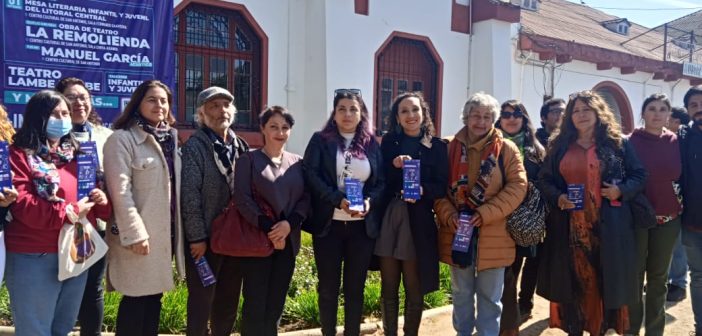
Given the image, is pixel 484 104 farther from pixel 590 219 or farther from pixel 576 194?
pixel 590 219

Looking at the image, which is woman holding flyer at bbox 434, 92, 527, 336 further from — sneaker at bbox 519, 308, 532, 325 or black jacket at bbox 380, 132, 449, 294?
sneaker at bbox 519, 308, 532, 325

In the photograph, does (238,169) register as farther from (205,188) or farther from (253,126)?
(253,126)

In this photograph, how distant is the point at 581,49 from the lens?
13.5 meters

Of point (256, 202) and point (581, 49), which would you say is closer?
point (256, 202)

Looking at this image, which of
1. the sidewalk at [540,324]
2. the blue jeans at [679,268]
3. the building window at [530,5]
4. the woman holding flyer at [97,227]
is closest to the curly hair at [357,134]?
the woman holding flyer at [97,227]

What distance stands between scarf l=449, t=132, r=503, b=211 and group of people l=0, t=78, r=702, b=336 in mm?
10

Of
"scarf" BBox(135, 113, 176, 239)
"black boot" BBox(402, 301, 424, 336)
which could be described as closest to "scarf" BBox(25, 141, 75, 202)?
"scarf" BBox(135, 113, 176, 239)

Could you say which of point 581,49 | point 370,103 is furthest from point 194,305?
point 581,49

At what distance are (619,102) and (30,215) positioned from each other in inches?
620

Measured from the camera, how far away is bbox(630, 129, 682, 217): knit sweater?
417 centimetres

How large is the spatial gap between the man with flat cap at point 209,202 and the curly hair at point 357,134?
67 centimetres

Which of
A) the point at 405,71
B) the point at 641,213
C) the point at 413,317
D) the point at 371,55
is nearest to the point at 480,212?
the point at 413,317

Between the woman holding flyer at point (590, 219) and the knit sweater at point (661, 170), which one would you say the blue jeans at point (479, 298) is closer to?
the woman holding flyer at point (590, 219)

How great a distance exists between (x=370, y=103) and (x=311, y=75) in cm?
129
